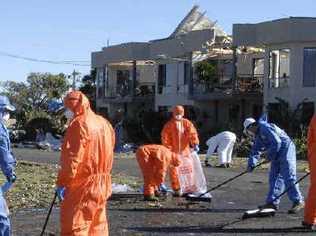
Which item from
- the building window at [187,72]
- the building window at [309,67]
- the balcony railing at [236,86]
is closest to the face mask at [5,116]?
the building window at [309,67]

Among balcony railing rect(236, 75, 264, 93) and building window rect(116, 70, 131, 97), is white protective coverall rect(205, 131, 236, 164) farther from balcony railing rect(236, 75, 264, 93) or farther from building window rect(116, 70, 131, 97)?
building window rect(116, 70, 131, 97)

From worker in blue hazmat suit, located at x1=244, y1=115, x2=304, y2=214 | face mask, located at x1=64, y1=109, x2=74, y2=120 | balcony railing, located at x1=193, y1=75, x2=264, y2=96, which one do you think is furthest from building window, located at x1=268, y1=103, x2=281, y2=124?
face mask, located at x1=64, y1=109, x2=74, y2=120

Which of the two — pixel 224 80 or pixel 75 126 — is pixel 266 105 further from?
pixel 75 126

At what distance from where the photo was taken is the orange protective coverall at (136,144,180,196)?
14492 mm

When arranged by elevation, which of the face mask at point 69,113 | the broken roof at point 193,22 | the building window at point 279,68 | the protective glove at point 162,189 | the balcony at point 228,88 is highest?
the broken roof at point 193,22

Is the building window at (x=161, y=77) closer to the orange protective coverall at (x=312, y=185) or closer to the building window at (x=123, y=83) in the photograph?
the building window at (x=123, y=83)

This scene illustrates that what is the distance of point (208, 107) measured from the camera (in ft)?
153

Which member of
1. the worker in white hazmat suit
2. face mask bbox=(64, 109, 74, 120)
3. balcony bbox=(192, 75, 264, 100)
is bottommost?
the worker in white hazmat suit

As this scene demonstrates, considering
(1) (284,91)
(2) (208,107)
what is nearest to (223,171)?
(1) (284,91)

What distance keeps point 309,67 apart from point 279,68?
3.53m

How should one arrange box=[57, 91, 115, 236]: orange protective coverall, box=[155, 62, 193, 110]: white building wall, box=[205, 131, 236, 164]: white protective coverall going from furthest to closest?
box=[155, 62, 193, 110]: white building wall, box=[205, 131, 236, 164]: white protective coverall, box=[57, 91, 115, 236]: orange protective coverall

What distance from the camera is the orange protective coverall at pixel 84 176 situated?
7.22 m

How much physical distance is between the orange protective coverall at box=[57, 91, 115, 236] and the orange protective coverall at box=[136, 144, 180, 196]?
6967 millimetres

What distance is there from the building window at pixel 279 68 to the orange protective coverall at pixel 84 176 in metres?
32.4
